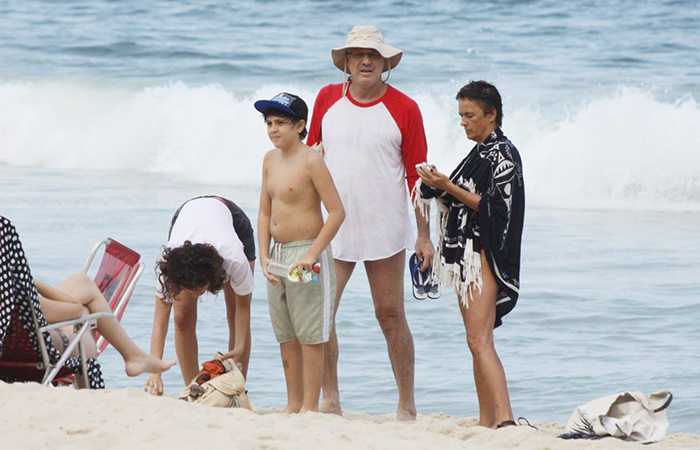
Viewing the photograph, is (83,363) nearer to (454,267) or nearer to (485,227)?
(454,267)

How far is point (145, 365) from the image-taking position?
4.70m

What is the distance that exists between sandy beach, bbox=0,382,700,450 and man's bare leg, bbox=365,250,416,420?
0.64m

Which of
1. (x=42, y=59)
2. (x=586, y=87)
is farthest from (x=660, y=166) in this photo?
(x=42, y=59)

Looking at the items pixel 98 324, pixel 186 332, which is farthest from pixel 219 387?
pixel 98 324

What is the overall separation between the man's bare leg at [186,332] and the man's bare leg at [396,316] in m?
0.85

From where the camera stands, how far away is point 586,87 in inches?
653

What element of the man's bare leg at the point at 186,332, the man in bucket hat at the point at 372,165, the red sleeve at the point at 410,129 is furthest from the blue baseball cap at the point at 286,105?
the man's bare leg at the point at 186,332

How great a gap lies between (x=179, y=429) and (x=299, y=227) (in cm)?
119

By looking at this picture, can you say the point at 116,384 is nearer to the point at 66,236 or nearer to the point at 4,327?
the point at 4,327

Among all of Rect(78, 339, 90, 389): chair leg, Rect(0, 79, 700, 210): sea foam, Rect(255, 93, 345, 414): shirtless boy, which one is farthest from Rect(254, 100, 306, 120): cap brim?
Rect(0, 79, 700, 210): sea foam

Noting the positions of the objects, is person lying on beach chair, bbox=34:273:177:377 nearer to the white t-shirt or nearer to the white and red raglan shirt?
the white t-shirt

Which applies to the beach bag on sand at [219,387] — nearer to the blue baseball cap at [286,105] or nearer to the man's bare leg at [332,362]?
the man's bare leg at [332,362]

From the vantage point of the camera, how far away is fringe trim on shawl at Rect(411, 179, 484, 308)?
14.6 feet

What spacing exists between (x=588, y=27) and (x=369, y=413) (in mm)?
15590
